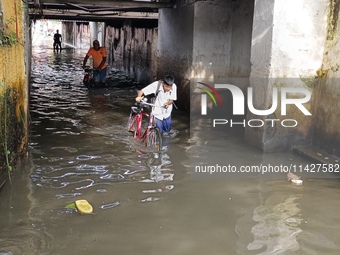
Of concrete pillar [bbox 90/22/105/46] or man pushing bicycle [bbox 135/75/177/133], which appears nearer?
man pushing bicycle [bbox 135/75/177/133]

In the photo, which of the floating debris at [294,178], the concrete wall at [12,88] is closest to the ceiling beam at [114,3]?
the concrete wall at [12,88]

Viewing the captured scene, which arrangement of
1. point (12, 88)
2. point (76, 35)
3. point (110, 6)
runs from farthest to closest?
point (76, 35) < point (110, 6) < point (12, 88)

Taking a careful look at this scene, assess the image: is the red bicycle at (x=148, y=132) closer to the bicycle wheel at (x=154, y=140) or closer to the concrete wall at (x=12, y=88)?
the bicycle wheel at (x=154, y=140)

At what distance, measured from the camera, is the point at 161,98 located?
713 cm

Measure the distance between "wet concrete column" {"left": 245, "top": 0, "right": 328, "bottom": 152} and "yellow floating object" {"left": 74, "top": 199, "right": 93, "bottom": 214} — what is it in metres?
3.61

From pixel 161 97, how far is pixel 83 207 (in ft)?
9.68

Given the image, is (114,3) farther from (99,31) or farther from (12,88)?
(99,31)

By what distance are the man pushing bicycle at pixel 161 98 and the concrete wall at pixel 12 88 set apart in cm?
197

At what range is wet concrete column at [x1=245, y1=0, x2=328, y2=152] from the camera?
6797 millimetres

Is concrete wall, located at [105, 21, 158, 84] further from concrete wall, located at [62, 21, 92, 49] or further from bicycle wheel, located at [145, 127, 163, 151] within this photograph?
concrete wall, located at [62, 21, 92, 49]

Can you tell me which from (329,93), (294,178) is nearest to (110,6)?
(329,93)

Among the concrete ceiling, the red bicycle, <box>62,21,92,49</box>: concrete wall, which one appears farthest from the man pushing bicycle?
<box>62,21,92,49</box>: concrete wall

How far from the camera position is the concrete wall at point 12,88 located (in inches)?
206

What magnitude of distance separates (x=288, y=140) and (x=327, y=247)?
11.2 ft
